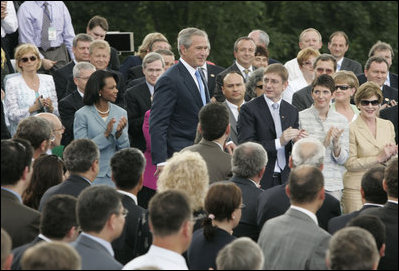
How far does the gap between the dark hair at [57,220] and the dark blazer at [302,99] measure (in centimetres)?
526

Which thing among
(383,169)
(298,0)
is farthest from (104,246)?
(298,0)

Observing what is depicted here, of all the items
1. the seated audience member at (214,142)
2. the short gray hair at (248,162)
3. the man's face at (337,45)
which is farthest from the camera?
the man's face at (337,45)

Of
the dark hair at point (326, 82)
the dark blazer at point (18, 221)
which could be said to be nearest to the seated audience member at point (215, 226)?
the dark blazer at point (18, 221)

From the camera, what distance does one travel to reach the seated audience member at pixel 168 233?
17.6 ft

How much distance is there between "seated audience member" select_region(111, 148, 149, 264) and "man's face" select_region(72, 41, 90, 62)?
530cm

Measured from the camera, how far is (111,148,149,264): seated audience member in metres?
6.64

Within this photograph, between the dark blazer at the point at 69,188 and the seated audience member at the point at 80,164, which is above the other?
the seated audience member at the point at 80,164

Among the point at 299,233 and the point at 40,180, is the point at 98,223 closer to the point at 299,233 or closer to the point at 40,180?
the point at 299,233

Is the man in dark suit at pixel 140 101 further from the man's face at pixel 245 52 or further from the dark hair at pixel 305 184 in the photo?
the dark hair at pixel 305 184

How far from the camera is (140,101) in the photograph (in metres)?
10.8

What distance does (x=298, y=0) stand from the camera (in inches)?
963

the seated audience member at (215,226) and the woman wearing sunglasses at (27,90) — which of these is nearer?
the seated audience member at (215,226)

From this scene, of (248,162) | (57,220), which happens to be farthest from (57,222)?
(248,162)

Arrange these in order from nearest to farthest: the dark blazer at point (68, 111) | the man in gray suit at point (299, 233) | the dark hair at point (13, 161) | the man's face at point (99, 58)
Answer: the man in gray suit at point (299, 233)
the dark hair at point (13, 161)
the dark blazer at point (68, 111)
the man's face at point (99, 58)
